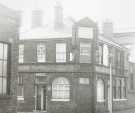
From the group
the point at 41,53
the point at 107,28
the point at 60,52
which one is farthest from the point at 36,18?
the point at 107,28

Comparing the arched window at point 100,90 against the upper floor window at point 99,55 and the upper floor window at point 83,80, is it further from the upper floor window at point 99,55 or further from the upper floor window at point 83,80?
the upper floor window at point 83,80

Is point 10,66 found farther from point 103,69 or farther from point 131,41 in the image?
point 131,41

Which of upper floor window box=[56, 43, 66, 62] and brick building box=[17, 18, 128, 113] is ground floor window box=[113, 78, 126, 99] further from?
upper floor window box=[56, 43, 66, 62]

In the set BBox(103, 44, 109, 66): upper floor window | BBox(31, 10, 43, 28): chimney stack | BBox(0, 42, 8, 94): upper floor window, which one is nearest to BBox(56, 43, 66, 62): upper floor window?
BBox(103, 44, 109, 66): upper floor window

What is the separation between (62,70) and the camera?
32.8 m

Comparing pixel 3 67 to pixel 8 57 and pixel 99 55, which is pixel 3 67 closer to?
pixel 8 57

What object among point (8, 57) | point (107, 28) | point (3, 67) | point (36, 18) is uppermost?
point (36, 18)

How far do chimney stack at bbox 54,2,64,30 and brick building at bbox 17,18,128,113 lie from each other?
2.14 metres

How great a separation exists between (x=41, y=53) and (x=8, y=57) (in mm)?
14602

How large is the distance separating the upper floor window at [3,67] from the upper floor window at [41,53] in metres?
14.6

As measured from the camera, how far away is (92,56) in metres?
32.8

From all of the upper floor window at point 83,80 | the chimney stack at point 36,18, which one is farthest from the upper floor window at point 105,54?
the chimney stack at point 36,18

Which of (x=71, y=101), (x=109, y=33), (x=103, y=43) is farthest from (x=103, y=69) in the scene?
(x=109, y=33)

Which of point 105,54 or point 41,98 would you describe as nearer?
point 41,98
